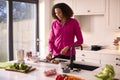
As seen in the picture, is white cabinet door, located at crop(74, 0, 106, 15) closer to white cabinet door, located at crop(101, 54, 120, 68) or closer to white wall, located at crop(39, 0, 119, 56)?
white wall, located at crop(39, 0, 119, 56)

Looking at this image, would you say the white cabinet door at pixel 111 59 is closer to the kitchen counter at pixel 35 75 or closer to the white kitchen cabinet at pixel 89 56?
the white kitchen cabinet at pixel 89 56

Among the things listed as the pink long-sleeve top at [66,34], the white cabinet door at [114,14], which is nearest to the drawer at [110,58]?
the white cabinet door at [114,14]

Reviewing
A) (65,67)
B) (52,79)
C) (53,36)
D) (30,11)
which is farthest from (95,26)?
(52,79)

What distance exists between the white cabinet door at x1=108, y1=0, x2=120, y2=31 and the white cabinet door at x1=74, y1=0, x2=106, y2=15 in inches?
6.4

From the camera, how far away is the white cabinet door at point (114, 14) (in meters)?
3.88

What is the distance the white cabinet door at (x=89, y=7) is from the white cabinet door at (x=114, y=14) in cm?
16

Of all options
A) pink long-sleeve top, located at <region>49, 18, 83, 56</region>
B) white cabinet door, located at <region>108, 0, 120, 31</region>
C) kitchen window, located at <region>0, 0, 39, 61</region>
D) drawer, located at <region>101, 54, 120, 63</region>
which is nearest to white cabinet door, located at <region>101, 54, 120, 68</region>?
drawer, located at <region>101, 54, 120, 63</region>

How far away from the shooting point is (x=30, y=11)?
4.87 meters

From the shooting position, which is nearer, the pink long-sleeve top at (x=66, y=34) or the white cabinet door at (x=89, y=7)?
the pink long-sleeve top at (x=66, y=34)

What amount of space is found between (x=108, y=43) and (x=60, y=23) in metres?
1.97

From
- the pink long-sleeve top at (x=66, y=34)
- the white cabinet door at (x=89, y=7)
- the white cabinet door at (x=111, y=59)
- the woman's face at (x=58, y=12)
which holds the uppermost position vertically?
the white cabinet door at (x=89, y=7)

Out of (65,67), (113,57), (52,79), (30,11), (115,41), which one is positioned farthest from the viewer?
(30,11)

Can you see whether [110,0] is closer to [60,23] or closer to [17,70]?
[60,23]

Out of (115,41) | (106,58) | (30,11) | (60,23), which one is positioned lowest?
(106,58)
